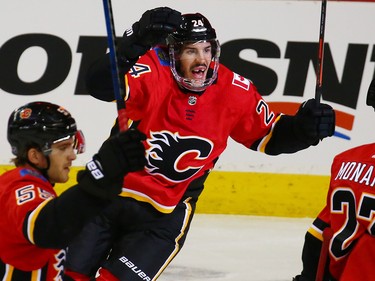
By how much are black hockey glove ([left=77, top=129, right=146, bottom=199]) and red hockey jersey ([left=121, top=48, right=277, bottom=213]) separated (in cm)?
114

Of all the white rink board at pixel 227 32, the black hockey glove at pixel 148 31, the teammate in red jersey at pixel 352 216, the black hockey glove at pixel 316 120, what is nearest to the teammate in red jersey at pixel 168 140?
the black hockey glove at pixel 316 120

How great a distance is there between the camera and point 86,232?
3623 mm

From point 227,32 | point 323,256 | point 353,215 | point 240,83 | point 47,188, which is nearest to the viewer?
point 47,188

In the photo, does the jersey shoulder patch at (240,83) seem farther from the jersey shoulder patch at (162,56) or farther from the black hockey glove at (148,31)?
the black hockey glove at (148,31)

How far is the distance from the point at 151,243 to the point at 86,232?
0.22 m

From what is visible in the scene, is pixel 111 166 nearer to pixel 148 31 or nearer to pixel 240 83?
pixel 148 31

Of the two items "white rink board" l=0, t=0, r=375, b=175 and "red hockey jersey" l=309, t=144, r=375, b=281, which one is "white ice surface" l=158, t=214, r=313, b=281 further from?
"red hockey jersey" l=309, t=144, r=375, b=281

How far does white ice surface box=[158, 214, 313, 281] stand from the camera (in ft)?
16.2

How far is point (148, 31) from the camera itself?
3.28 metres

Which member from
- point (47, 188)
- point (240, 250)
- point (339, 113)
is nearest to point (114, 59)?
point (47, 188)

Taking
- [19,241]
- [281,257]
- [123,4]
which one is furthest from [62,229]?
[123,4]

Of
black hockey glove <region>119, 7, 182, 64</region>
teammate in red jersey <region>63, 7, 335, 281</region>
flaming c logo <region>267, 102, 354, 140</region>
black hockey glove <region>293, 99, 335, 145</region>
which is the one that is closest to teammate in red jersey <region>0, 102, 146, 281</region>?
black hockey glove <region>119, 7, 182, 64</region>

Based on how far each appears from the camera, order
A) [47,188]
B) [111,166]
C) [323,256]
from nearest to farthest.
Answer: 1. [111,166]
2. [47,188]
3. [323,256]

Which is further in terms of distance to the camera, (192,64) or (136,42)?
(192,64)
